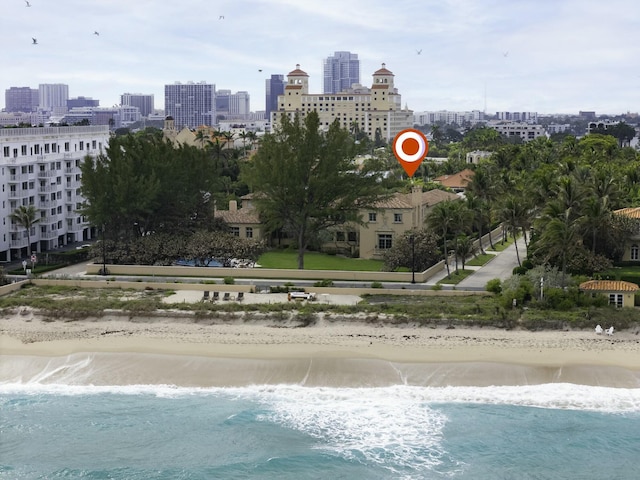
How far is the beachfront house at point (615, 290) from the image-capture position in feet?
130

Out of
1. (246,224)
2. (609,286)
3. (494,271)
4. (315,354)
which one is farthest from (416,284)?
(246,224)

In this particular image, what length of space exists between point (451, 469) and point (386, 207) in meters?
28.8

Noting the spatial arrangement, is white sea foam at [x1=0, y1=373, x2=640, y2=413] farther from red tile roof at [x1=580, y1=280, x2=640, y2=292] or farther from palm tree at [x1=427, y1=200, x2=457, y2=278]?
palm tree at [x1=427, y1=200, x2=457, y2=278]

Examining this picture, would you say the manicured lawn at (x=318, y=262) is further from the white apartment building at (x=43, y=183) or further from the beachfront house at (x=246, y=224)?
the white apartment building at (x=43, y=183)

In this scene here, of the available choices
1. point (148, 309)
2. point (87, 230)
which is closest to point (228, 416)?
point (148, 309)

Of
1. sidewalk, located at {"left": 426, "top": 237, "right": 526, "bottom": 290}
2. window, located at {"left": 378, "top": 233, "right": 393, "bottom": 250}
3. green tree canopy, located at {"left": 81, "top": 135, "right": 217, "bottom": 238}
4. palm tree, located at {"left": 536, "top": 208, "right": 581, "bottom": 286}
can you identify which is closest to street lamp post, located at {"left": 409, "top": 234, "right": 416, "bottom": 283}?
sidewalk, located at {"left": 426, "top": 237, "right": 526, "bottom": 290}

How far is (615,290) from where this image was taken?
39.8 metres

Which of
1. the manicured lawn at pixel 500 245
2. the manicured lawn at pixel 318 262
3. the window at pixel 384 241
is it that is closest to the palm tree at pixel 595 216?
the manicured lawn at pixel 318 262

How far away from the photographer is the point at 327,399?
101 ft

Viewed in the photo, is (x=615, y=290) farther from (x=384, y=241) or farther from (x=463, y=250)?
(x=384, y=241)

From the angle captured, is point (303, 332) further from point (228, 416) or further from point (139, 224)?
point (139, 224)

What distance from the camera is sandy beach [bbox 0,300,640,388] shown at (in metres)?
32.8

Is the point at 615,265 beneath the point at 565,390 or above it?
above

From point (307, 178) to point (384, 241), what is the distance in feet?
22.7
